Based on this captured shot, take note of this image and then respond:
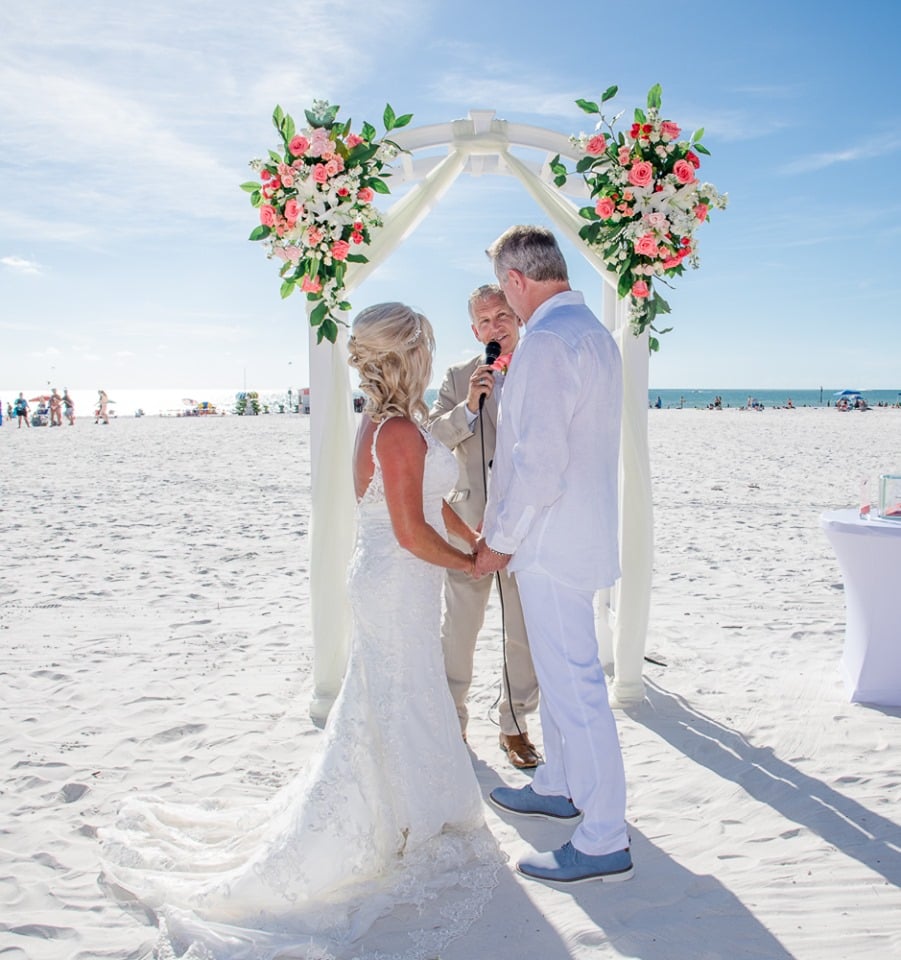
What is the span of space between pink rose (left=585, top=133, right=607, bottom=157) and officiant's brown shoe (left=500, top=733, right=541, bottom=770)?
2790mm

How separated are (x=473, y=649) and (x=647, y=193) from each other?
7.52ft

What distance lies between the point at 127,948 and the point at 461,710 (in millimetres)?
1884

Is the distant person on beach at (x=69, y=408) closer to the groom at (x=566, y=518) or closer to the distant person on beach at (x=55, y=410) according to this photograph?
the distant person on beach at (x=55, y=410)

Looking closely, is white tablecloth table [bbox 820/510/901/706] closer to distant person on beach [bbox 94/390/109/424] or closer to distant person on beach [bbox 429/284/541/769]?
distant person on beach [bbox 429/284/541/769]

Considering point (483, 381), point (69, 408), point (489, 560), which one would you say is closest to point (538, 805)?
point (489, 560)

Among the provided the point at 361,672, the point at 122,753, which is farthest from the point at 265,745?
the point at 361,672

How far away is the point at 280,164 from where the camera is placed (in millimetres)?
3793

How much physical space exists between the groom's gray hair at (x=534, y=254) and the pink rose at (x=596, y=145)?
121 centimetres

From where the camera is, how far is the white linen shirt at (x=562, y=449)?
2820 mm

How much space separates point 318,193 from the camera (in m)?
3.78

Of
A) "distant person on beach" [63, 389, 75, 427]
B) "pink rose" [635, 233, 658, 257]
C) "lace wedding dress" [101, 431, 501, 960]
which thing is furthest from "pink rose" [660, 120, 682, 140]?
"distant person on beach" [63, 389, 75, 427]

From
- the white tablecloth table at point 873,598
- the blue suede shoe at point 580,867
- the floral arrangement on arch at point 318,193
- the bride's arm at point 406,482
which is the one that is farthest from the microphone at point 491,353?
the white tablecloth table at point 873,598

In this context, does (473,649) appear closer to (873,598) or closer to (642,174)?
(873,598)

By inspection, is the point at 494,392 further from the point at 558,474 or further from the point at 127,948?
the point at 127,948
